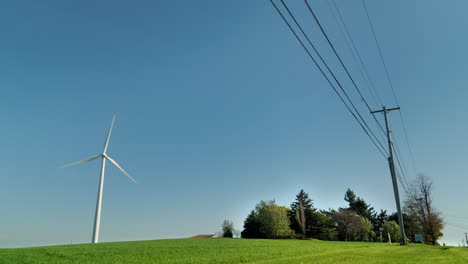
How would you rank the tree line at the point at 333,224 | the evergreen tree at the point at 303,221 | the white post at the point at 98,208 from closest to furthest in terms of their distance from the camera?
the white post at the point at 98,208 → the tree line at the point at 333,224 → the evergreen tree at the point at 303,221

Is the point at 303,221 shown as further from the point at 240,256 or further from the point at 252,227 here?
the point at 240,256

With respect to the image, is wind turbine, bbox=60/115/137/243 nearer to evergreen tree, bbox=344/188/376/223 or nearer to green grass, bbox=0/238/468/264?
green grass, bbox=0/238/468/264

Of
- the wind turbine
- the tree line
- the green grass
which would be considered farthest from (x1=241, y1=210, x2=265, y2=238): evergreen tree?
the green grass

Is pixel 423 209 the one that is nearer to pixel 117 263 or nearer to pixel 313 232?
pixel 313 232

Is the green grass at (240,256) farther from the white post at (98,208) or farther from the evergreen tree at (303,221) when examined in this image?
the evergreen tree at (303,221)

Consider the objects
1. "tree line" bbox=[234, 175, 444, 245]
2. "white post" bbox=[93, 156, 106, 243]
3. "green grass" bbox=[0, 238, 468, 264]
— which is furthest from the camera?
"tree line" bbox=[234, 175, 444, 245]

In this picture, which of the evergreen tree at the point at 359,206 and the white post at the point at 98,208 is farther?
the evergreen tree at the point at 359,206

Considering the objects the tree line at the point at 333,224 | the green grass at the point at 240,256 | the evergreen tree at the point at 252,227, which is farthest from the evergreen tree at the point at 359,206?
the green grass at the point at 240,256

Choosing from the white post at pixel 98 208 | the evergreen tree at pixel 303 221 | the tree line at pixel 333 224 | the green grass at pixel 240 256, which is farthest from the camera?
the evergreen tree at pixel 303 221

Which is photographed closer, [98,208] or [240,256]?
[240,256]

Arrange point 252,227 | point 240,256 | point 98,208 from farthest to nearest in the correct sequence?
point 252,227 < point 98,208 < point 240,256

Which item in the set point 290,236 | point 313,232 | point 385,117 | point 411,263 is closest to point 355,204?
point 313,232

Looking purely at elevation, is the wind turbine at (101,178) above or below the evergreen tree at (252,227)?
above

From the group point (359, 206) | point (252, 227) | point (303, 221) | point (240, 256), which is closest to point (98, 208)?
point (240, 256)
